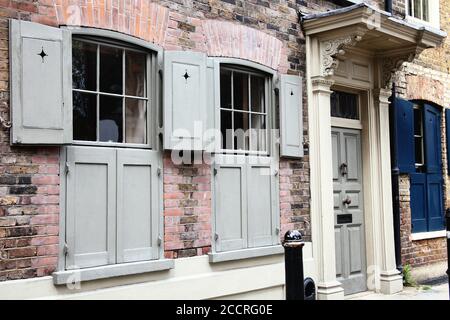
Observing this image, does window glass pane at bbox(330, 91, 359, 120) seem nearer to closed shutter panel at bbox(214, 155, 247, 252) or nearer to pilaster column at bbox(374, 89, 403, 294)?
pilaster column at bbox(374, 89, 403, 294)

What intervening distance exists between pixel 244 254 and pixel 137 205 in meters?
1.42

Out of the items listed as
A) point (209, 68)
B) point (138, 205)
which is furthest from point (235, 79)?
point (138, 205)

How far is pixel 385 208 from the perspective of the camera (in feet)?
25.9

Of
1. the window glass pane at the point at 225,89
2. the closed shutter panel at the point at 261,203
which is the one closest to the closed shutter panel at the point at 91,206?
the window glass pane at the point at 225,89

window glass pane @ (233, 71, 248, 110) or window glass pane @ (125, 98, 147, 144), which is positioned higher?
window glass pane @ (233, 71, 248, 110)

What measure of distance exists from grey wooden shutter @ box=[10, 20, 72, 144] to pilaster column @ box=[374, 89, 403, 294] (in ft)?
15.4

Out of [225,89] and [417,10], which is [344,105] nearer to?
[225,89]

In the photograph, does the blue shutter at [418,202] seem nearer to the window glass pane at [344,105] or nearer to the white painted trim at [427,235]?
the white painted trim at [427,235]

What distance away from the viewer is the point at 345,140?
7684 mm

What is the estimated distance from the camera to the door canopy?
6.52 m

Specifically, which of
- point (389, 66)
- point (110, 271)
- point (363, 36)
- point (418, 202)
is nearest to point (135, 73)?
point (110, 271)

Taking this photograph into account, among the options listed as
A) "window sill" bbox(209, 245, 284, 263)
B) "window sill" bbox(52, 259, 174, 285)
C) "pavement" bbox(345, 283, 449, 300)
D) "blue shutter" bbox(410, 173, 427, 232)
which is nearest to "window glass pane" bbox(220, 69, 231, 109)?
"window sill" bbox(209, 245, 284, 263)

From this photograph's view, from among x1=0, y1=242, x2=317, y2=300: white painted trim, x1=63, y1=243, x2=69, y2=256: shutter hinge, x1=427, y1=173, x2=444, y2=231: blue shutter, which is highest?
x1=427, y1=173, x2=444, y2=231: blue shutter

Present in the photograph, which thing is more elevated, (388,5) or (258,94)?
(388,5)
